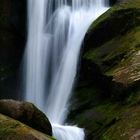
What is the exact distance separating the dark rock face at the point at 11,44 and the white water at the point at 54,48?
0.41m

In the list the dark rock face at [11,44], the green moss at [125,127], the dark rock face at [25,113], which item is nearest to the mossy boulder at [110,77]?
the green moss at [125,127]

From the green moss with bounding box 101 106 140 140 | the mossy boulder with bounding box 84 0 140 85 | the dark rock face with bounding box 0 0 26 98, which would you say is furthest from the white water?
the green moss with bounding box 101 106 140 140

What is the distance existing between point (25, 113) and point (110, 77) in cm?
338

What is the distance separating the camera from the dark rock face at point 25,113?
468 inches

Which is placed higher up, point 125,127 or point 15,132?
point 15,132

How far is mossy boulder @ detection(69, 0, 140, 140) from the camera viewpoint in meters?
13.0

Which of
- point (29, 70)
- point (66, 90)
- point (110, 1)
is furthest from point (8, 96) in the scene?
point (110, 1)

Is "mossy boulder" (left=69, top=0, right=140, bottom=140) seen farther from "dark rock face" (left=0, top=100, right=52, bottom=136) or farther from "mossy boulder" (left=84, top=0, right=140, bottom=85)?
"dark rock face" (left=0, top=100, right=52, bottom=136)

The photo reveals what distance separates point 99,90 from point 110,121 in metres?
2.51

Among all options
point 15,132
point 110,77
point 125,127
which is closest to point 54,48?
point 110,77

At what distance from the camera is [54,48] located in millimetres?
18719

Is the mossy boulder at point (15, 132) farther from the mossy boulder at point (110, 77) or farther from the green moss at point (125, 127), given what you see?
the mossy boulder at point (110, 77)

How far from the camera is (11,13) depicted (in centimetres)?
2009

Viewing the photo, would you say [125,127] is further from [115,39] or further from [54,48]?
[54,48]
